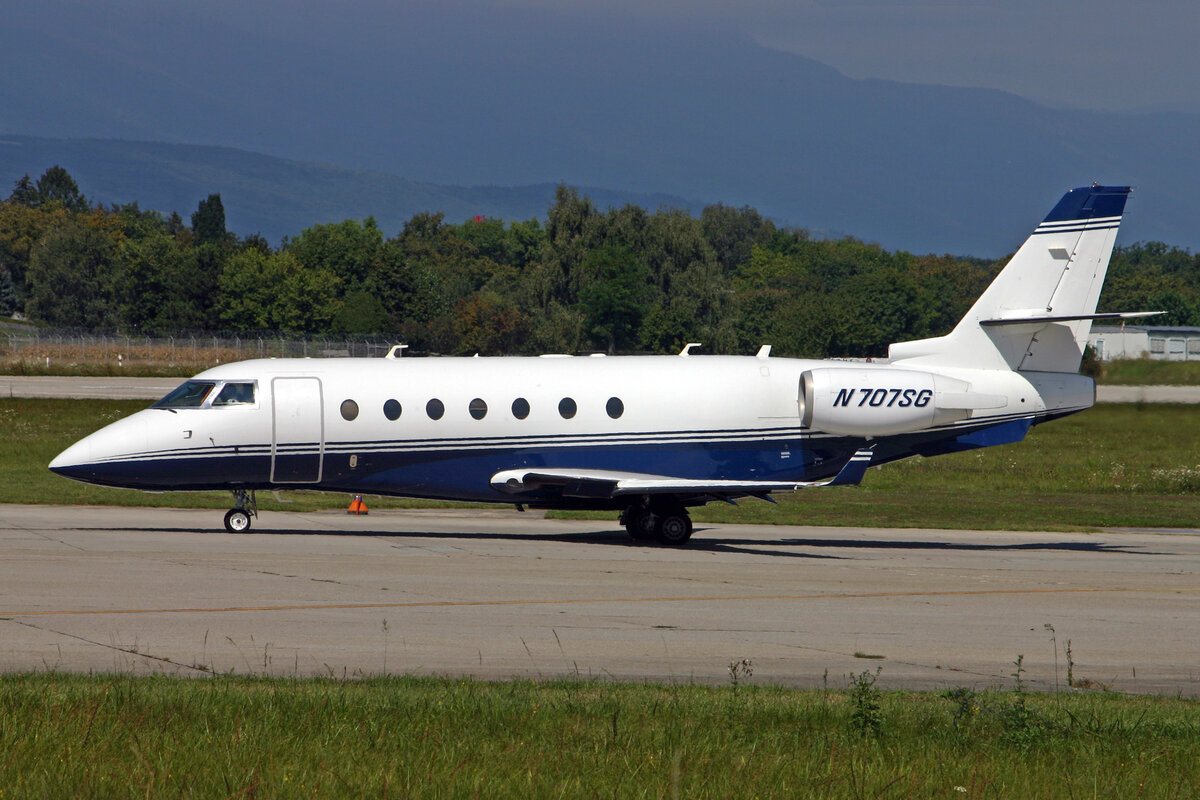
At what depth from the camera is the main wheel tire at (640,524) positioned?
2394 centimetres

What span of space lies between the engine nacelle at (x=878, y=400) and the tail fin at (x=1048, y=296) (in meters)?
0.77

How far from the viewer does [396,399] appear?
23.0 metres

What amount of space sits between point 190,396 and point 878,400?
1233 centimetres

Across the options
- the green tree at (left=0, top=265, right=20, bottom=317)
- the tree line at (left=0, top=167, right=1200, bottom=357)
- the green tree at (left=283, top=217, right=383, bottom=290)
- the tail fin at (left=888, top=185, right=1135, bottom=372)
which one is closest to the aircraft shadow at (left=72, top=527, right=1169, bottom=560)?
the tail fin at (left=888, top=185, right=1135, bottom=372)

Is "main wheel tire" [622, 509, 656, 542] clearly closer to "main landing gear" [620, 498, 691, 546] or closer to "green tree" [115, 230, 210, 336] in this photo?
"main landing gear" [620, 498, 691, 546]

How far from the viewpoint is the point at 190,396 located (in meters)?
22.9

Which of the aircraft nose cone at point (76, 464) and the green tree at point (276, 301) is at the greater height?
the green tree at point (276, 301)

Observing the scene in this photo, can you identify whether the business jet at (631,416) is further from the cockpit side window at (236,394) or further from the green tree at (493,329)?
the green tree at (493,329)

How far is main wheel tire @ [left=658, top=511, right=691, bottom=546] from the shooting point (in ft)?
77.3

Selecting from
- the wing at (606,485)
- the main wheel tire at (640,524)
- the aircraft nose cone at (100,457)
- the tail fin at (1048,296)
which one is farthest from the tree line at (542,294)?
the aircraft nose cone at (100,457)

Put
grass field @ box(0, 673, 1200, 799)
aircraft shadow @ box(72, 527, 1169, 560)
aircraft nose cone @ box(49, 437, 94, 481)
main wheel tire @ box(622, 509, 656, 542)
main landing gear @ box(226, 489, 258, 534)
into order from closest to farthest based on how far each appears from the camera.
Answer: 1. grass field @ box(0, 673, 1200, 799)
2. aircraft nose cone @ box(49, 437, 94, 481)
3. main landing gear @ box(226, 489, 258, 534)
4. aircraft shadow @ box(72, 527, 1169, 560)
5. main wheel tire @ box(622, 509, 656, 542)

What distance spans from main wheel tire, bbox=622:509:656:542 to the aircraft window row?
1.91 m

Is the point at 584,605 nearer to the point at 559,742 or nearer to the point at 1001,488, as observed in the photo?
the point at 559,742

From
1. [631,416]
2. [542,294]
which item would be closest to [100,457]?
[631,416]
